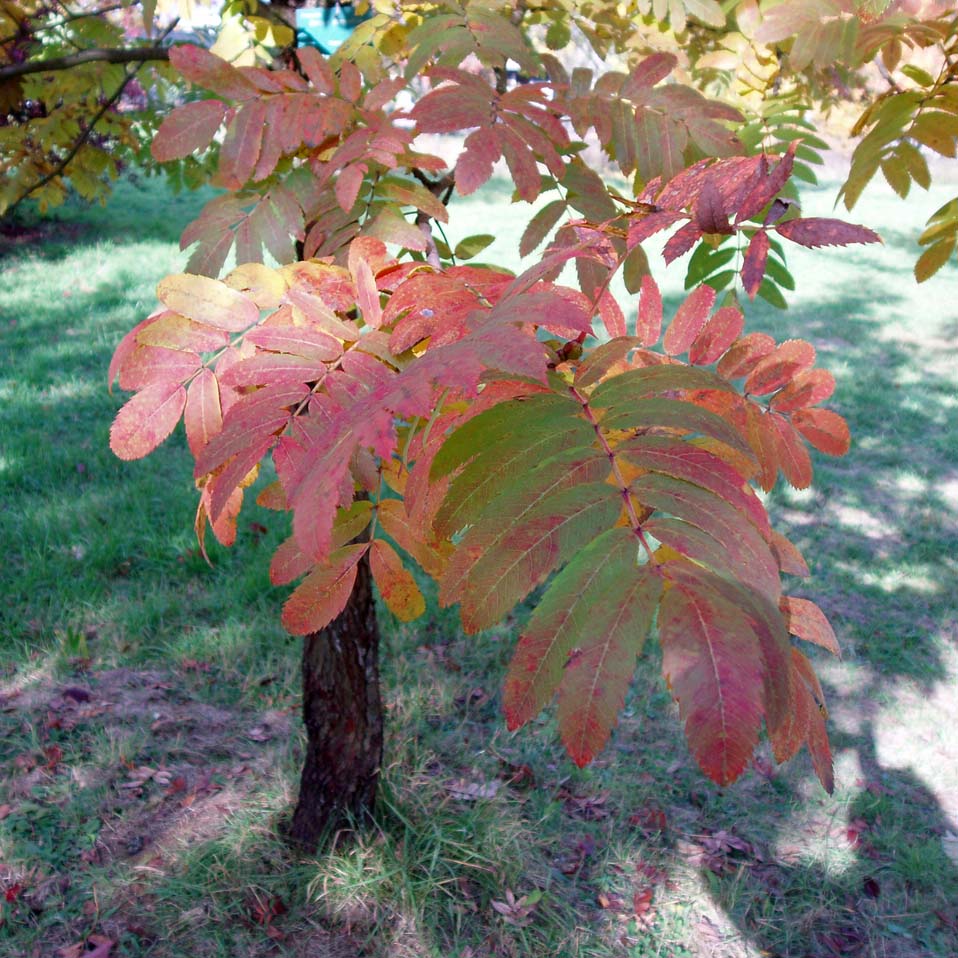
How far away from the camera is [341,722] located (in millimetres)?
2705

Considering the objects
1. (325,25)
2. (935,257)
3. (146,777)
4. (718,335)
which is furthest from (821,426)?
(146,777)

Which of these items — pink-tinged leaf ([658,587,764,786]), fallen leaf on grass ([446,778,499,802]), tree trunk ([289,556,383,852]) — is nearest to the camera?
pink-tinged leaf ([658,587,764,786])

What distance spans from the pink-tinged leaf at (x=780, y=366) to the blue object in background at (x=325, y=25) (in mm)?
1634

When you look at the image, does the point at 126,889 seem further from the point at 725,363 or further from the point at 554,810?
the point at 725,363

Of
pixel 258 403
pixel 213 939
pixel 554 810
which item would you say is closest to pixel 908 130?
pixel 258 403

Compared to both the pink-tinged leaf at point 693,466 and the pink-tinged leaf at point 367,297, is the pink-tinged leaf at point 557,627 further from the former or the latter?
the pink-tinged leaf at point 367,297

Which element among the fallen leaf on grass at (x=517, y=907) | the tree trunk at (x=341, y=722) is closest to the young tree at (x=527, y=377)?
the tree trunk at (x=341, y=722)

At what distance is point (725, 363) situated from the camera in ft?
4.49

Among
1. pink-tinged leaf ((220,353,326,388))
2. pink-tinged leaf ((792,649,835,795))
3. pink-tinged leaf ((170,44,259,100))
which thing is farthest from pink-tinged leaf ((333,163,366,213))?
pink-tinged leaf ((792,649,835,795))

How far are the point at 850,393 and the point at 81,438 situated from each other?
18.8 feet

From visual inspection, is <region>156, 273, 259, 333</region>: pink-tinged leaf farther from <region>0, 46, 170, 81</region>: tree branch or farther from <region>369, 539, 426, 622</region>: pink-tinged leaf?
<region>0, 46, 170, 81</region>: tree branch

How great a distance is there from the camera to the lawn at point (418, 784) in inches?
104

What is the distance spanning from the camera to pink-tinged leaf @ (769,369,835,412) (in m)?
1.33

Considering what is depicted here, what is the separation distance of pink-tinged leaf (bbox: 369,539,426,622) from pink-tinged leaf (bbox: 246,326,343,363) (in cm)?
35
